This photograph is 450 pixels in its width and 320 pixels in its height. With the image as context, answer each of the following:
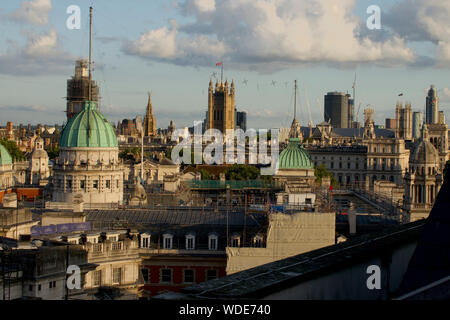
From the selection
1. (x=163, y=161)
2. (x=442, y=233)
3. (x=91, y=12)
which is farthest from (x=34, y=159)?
(x=442, y=233)

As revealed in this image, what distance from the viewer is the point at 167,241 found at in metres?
42.8

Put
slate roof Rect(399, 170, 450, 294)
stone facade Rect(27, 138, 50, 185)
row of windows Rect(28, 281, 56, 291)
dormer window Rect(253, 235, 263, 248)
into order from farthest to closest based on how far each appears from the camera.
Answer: stone facade Rect(27, 138, 50, 185), dormer window Rect(253, 235, 263, 248), row of windows Rect(28, 281, 56, 291), slate roof Rect(399, 170, 450, 294)

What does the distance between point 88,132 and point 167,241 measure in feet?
94.2

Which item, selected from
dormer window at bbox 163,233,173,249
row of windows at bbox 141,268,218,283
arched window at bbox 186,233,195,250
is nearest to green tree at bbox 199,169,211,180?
dormer window at bbox 163,233,173,249

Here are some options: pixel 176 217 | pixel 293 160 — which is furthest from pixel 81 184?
pixel 293 160

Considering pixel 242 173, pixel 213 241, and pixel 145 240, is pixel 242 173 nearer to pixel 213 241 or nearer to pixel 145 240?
pixel 213 241

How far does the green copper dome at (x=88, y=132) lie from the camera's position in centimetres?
6931

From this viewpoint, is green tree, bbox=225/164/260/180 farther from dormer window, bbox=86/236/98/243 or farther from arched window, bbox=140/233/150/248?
dormer window, bbox=86/236/98/243

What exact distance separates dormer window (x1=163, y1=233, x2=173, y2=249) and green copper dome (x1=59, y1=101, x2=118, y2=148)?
28.5 m

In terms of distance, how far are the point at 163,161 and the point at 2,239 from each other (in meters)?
96.2

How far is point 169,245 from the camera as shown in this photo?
42.6 meters

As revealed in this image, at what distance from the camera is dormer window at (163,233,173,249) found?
1670 inches

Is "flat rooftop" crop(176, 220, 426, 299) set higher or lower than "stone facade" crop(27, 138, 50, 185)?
lower
